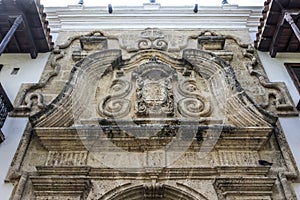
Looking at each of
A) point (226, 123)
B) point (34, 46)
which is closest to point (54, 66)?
point (34, 46)

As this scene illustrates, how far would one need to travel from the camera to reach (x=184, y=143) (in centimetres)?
550

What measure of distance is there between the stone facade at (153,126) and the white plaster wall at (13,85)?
13 centimetres

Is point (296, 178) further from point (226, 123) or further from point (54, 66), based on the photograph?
point (54, 66)

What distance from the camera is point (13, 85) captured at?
6.68 m

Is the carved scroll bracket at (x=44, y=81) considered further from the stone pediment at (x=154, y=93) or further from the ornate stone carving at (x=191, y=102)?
the ornate stone carving at (x=191, y=102)

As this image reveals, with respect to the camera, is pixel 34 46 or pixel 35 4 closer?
pixel 35 4

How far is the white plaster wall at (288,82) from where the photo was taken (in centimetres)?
549

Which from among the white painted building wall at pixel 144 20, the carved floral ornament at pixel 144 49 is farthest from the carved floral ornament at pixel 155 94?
the white painted building wall at pixel 144 20

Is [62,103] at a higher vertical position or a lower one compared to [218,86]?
lower

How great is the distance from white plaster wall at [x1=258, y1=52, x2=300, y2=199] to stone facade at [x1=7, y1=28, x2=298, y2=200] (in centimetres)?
12

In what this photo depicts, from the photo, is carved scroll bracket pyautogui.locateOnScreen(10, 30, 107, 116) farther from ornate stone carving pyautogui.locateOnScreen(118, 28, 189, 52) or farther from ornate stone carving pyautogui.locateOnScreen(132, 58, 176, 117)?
ornate stone carving pyautogui.locateOnScreen(132, 58, 176, 117)

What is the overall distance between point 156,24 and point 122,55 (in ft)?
5.01

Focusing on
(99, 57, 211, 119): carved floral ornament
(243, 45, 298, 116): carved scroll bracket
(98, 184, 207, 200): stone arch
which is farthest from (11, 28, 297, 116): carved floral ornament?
(98, 184, 207, 200): stone arch

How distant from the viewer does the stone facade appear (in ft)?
16.4
